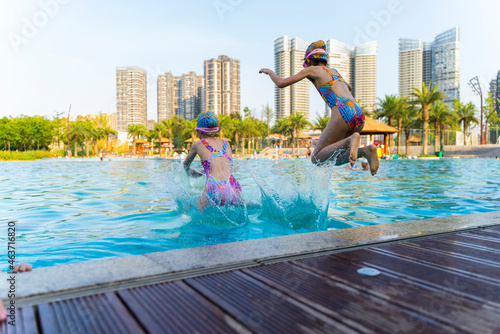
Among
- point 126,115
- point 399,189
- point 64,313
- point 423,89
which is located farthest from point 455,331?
point 126,115

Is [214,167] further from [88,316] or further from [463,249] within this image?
[88,316]

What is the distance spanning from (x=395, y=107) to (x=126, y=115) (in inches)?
3764

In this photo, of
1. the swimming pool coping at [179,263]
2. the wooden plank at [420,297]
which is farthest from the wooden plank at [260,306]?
the wooden plank at [420,297]

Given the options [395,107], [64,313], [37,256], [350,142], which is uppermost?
[395,107]

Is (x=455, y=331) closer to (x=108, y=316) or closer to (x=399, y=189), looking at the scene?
(x=108, y=316)

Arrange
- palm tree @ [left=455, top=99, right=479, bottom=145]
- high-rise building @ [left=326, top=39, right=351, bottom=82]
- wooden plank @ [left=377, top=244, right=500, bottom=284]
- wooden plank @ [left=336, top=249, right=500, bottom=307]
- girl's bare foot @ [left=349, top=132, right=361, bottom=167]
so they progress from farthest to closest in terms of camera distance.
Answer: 1. high-rise building @ [left=326, top=39, right=351, bottom=82]
2. palm tree @ [left=455, top=99, right=479, bottom=145]
3. girl's bare foot @ [left=349, top=132, right=361, bottom=167]
4. wooden plank @ [left=377, top=244, right=500, bottom=284]
5. wooden plank @ [left=336, top=249, right=500, bottom=307]

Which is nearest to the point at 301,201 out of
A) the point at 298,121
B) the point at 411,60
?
the point at 298,121

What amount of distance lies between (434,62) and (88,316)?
104m

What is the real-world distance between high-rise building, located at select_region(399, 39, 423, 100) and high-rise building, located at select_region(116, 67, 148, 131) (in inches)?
2859

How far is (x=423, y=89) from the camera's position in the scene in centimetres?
4456

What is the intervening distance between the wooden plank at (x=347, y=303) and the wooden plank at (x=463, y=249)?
3.87ft

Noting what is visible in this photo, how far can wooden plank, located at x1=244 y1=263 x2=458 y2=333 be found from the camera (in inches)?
62.9

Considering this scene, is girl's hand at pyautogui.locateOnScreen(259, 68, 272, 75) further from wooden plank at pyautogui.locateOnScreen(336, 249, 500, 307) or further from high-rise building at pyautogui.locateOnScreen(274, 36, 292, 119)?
high-rise building at pyautogui.locateOnScreen(274, 36, 292, 119)

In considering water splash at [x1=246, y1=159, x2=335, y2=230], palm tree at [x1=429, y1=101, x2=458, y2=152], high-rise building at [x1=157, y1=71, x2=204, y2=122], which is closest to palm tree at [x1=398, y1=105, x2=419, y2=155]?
palm tree at [x1=429, y1=101, x2=458, y2=152]
